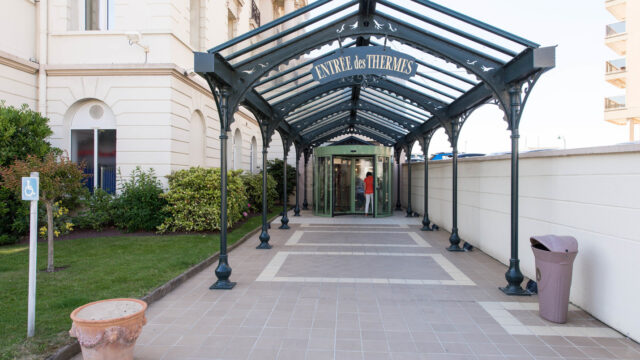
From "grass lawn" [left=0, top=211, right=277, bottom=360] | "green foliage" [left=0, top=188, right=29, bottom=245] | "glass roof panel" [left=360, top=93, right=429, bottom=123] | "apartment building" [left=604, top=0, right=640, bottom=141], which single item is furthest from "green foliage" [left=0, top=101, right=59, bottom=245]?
"apartment building" [left=604, top=0, right=640, bottom=141]

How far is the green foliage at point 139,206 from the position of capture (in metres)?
9.88

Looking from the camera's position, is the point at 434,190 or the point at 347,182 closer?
the point at 434,190

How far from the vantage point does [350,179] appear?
635 inches

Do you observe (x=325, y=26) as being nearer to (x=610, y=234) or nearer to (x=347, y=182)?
(x=610, y=234)

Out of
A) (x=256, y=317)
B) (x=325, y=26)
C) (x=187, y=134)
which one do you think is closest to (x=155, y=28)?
(x=187, y=134)

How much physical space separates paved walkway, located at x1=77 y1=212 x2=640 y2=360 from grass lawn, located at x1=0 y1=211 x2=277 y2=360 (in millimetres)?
638

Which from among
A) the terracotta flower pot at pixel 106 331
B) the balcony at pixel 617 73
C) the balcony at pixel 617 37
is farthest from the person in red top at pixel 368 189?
the balcony at pixel 617 37

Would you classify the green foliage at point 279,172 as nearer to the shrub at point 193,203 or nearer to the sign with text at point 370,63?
the shrub at point 193,203

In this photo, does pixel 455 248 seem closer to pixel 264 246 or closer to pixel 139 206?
pixel 264 246

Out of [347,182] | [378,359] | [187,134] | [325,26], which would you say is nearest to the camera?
[378,359]

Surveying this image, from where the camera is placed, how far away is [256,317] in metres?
4.76

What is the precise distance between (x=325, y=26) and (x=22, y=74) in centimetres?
826

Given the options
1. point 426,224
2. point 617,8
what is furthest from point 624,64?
point 426,224

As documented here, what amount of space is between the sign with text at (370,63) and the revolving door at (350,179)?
29.4 feet
